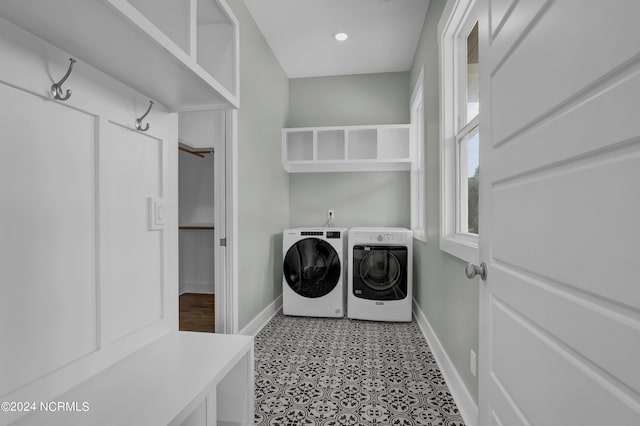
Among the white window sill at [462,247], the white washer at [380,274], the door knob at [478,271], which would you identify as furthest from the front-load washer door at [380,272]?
the door knob at [478,271]

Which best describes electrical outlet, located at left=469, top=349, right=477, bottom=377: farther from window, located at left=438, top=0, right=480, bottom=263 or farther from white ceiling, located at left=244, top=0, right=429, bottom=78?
white ceiling, located at left=244, top=0, right=429, bottom=78

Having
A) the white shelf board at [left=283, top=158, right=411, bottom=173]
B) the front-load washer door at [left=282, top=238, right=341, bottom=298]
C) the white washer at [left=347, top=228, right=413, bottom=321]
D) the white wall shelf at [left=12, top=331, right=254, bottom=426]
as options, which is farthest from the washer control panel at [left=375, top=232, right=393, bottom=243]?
the white wall shelf at [left=12, top=331, right=254, bottom=426]

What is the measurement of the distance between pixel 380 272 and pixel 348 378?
4.00 ft

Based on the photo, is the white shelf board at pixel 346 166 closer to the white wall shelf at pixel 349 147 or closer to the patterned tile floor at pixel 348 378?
the white wall shelf at pixel 349 147

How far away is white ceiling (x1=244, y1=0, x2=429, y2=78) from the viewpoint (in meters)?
2.53

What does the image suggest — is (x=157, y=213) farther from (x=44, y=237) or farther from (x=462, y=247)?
(x=462, y=247)

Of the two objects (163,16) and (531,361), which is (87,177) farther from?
(531,361)

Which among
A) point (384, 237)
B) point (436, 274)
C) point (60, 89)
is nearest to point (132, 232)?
point (60, 89)

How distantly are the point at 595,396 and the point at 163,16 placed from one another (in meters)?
1.37

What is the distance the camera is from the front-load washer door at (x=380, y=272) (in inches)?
115

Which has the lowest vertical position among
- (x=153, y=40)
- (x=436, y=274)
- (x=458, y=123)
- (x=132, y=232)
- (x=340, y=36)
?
(x=436, y=274)

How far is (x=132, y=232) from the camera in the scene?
116 centimetres

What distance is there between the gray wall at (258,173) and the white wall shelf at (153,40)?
104 centimetres

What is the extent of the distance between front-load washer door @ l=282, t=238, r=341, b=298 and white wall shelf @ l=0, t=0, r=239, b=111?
6.21 feet
